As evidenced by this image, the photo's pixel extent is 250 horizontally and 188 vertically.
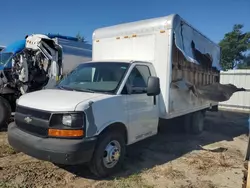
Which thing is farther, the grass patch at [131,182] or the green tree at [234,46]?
the green tree at [234,46]

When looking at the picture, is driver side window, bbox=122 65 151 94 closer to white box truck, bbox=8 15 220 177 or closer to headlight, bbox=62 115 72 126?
white box truck, bbox=8 15 220 177

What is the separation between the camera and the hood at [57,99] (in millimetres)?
3707

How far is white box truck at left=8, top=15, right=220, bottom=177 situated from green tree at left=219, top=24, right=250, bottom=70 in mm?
26605

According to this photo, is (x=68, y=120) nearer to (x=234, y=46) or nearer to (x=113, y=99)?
(x=113, y=99)

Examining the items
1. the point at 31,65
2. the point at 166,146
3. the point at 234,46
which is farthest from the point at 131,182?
the point at 234,46

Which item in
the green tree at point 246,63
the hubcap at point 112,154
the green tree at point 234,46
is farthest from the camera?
the green tree at point 246,63

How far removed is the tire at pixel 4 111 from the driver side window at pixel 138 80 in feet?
15.0

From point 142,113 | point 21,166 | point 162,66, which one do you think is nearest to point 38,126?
point 21,166

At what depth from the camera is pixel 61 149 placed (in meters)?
3.61

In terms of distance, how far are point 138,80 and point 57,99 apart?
1.77 meters

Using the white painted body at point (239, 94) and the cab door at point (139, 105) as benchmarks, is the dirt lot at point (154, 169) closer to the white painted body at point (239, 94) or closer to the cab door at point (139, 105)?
the cab door at point (139, 105)

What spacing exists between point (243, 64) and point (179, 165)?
3304 cm

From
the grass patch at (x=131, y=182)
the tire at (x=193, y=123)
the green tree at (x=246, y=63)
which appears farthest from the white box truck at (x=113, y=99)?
the green tree at (x=246, y=63)

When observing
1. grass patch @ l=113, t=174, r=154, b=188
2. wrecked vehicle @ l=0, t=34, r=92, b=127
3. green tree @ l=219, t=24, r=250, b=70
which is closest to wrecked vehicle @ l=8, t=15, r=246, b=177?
grass patch @ l=113, t=174, r=154, b=188
